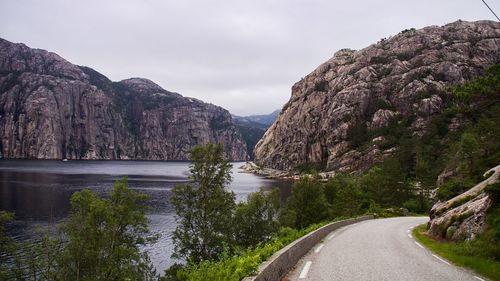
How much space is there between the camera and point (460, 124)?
140 m

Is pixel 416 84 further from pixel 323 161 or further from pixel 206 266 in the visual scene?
pixel 206 266

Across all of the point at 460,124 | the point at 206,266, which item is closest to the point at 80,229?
the point at 206,266

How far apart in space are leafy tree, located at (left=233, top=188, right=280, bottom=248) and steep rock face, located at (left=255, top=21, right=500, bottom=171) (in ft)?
347

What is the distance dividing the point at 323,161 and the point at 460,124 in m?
61.5

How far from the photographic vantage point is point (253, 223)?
47.7m

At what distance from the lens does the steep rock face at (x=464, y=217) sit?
19219 millimetres

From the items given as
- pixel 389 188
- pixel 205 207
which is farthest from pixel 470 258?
pixel 389 188

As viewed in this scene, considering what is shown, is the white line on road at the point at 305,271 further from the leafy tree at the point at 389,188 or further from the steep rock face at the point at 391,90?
the steep rock face at the point at 391,90

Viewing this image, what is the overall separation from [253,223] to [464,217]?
2971 cm

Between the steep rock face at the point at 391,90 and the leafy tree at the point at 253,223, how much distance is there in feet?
347

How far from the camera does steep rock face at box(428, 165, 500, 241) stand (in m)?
19.2

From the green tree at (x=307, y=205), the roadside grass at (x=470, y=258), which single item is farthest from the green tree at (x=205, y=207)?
the roadside grass at (x=470, y=258)

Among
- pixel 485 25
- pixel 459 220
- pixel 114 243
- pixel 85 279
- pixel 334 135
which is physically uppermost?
pixel 485 25

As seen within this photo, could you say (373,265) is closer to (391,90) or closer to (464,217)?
(464,217)
